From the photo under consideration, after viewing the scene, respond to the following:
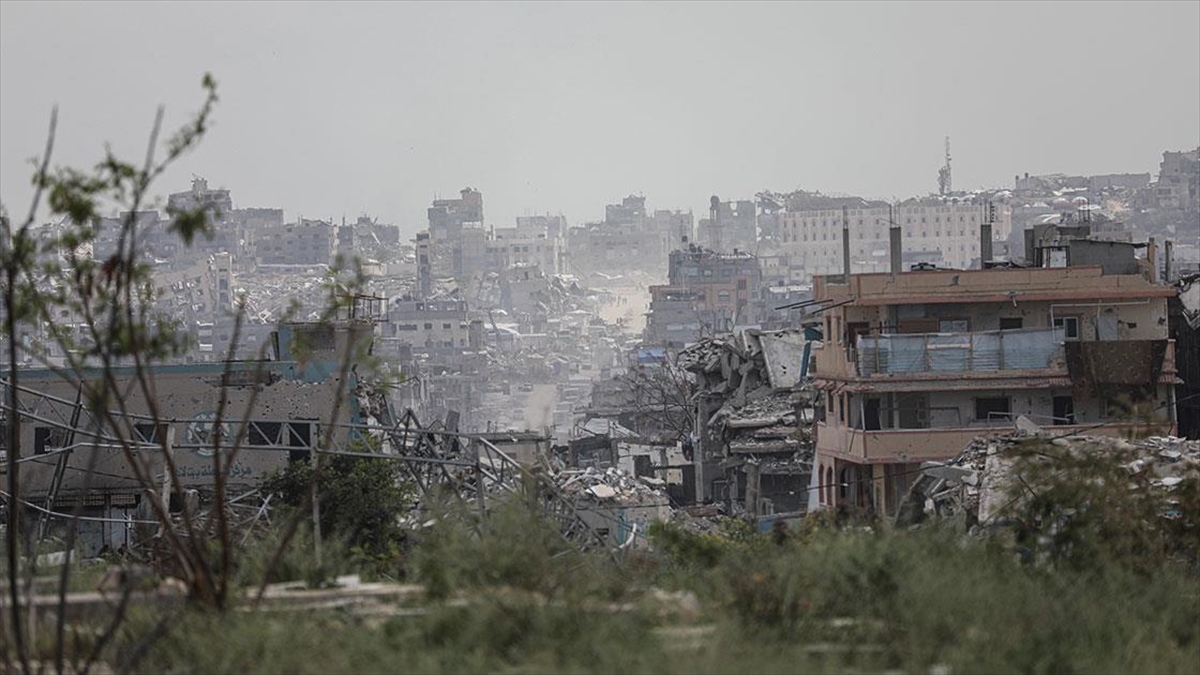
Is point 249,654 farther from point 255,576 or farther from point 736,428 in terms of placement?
point 736,428

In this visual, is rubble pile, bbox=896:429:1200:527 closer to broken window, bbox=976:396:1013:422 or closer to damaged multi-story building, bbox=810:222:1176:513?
damaged multi-story building, bbox=810:222:1176:513

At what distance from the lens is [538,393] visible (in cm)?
16875

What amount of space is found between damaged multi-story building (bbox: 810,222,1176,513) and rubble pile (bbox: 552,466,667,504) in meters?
3.33

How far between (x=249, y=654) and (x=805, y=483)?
Result: 3511 cm

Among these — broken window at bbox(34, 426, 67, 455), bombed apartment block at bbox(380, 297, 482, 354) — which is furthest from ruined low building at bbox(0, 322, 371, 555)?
bombed apartment block at bbox(380, 297, 482, 354)

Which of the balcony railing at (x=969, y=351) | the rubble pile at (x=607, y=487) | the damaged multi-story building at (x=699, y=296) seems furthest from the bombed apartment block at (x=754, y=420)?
the damaged multi-story building at (x=699, y=296)

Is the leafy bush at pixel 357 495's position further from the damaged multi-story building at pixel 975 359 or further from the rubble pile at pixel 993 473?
the damaged multi-story building at pixel 975 359

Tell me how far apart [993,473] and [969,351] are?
46.7 feet

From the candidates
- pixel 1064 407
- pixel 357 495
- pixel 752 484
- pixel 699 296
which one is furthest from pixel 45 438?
pixel 699 296

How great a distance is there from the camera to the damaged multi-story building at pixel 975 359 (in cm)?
3538

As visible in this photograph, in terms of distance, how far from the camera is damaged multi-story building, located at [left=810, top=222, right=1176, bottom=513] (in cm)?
3538

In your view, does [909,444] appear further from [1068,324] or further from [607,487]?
[607,487]

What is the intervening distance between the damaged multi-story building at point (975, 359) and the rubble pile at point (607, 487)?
3.33 metres

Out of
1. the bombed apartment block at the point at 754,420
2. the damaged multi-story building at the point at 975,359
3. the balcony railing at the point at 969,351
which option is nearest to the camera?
the damaged multi-story building at the point at 975,359
